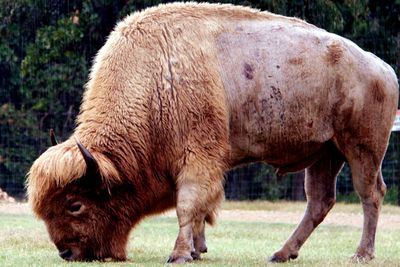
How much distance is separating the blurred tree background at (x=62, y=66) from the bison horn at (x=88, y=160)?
1579cm

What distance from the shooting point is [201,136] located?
957 cm

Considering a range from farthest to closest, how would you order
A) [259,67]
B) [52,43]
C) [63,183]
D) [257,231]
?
1. [52,43]
2. [257,231]
3. [259,67]
4. [63,183]

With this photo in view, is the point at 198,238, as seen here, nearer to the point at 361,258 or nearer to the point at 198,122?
the point at 198,122

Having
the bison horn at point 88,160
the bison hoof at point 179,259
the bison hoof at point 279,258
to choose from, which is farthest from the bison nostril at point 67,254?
the bison hoof at point 279,258

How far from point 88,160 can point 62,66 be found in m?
18.5

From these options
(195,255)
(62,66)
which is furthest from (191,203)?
(62,66)

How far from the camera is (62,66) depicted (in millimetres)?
27359

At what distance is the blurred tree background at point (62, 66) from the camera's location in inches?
1034

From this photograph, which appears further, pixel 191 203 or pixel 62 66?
pixel 62 66

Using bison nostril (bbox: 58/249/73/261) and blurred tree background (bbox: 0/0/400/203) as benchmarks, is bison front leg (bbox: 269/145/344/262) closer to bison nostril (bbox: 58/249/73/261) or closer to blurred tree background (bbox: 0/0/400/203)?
bison nostril (bbox: 58/249/73/261)

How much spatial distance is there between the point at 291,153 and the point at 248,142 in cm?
46

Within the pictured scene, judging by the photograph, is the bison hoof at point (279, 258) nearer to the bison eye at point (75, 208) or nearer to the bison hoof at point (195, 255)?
the bison hoof at point (195, 255)

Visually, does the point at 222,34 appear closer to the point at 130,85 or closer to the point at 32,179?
the point at 130,85

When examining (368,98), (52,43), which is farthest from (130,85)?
(52,43)
